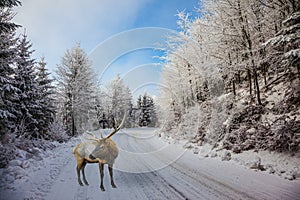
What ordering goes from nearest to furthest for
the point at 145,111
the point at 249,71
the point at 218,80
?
the point at 249,71
the point at 218,80
the point at 145,111

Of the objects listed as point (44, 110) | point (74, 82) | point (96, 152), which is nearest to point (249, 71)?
point (96, 152)

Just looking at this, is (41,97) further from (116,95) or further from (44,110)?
(116,95)

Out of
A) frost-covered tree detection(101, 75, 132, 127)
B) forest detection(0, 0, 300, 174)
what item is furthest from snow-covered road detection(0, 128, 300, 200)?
frost-covered tree detection(101, 75, 132, 127)

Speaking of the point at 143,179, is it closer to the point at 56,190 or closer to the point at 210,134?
the point at 56,190

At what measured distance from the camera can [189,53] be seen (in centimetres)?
1338

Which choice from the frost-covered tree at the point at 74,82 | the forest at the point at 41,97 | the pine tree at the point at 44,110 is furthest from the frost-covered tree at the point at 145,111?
the pine tree at the point at 44,110

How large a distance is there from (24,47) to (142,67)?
7867 mm

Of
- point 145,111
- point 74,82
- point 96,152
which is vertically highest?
point 74,82

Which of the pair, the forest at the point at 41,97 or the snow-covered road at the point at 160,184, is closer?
the snow-covered road at the point at 160,184

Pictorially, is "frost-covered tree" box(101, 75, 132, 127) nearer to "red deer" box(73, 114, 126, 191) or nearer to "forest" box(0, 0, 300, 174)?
"forest" box(0, 0, 300, 174)

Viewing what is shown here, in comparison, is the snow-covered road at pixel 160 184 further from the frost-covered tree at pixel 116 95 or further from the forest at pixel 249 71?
the frost-covered tree at pixel 116 95

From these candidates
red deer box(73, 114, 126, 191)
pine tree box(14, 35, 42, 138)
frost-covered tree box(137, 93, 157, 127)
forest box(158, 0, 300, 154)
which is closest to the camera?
red deer box(73, 114, 126, 191)

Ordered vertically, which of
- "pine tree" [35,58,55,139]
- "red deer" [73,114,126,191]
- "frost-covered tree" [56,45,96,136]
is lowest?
"red deer" [73,114,126,191]

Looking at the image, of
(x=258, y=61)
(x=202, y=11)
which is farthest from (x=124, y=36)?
(x=258, y=61)
